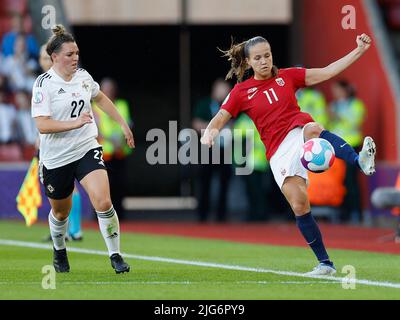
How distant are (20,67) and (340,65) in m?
12.4

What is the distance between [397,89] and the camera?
19.4 meters

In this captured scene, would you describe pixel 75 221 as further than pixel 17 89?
No

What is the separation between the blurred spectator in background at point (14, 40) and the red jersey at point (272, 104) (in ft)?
39.2

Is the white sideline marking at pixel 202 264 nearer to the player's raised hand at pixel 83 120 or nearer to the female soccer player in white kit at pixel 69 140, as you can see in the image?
the female soccer player in white kit at pixel 69 140

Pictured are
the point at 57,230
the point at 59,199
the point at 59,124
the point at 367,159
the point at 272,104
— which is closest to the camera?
the point at 367,159

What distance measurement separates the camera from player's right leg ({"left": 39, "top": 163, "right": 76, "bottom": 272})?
33.4ft

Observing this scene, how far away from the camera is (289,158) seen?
994 centimetres

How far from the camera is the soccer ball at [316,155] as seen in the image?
9.64 m

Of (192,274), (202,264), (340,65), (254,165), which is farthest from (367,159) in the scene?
(254,165)

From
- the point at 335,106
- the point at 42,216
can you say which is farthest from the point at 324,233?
the point at 42,216

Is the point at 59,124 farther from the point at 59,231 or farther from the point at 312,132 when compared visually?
the point at 312,132

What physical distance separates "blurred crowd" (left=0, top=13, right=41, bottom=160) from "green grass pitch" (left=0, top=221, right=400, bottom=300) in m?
6.63

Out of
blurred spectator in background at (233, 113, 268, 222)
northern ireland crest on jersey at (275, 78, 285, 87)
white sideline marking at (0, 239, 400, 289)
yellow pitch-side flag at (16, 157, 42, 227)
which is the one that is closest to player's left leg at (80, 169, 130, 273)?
white sideline marking at (0, 239, 400, 289)

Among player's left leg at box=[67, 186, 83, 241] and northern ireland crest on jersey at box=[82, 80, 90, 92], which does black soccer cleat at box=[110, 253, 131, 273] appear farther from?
player's left leg at box=[67, 186, 83, 241]
